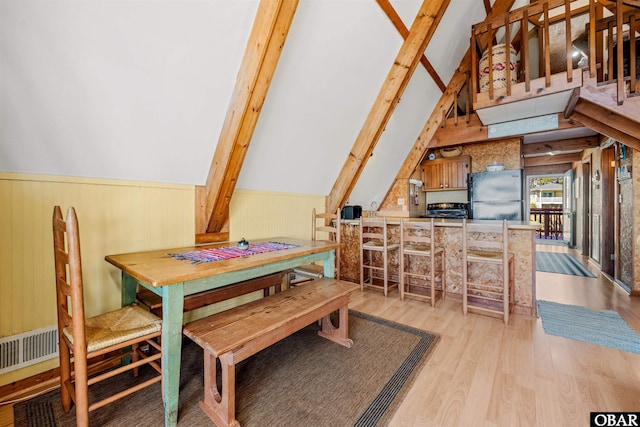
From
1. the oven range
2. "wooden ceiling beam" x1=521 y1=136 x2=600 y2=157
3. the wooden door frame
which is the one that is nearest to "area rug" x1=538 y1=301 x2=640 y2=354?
the oven range

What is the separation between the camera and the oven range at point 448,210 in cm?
542

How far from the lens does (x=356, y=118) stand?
341 cm

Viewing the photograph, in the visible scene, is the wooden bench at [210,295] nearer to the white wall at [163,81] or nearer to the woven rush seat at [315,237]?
the woven rush seat at [315,237]

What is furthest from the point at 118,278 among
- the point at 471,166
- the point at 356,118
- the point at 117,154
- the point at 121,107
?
the point at 471,166

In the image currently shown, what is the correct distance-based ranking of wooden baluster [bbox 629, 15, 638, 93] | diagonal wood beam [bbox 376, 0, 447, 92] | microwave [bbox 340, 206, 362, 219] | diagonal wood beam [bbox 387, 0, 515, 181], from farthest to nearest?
diagonal wood beam [bbox 387, 0, 515, 181] → microwave [bbox 340, 206, 362, 219] → wooden baluster [bbox 629, 15, 638, 93] → diagonal wood beam [bbox 376, 0, 447, 92]

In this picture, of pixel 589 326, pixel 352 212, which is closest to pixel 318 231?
pixel 352 212

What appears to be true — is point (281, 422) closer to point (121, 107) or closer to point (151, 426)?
point (151, 426)

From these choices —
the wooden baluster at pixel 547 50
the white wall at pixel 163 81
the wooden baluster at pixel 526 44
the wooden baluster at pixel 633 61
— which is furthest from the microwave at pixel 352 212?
the wooden baluster at pixel 633 61

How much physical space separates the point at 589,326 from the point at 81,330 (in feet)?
12.9

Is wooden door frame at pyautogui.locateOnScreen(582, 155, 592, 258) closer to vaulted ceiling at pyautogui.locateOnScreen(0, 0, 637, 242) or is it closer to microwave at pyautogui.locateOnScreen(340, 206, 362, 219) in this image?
vaulted ceiling at pyautogui.locateOnScreen(0, 0, 637, 242)

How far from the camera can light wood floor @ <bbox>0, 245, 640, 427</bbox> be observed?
1.48m

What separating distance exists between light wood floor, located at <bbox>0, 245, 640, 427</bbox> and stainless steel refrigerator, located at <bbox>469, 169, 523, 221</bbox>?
2216 millimetres

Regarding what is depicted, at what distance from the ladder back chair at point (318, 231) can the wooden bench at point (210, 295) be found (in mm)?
199

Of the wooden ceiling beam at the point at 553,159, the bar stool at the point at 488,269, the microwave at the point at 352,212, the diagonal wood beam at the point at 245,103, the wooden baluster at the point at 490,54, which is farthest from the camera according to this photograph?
the wooden ceiling beam at the point at 553,159
